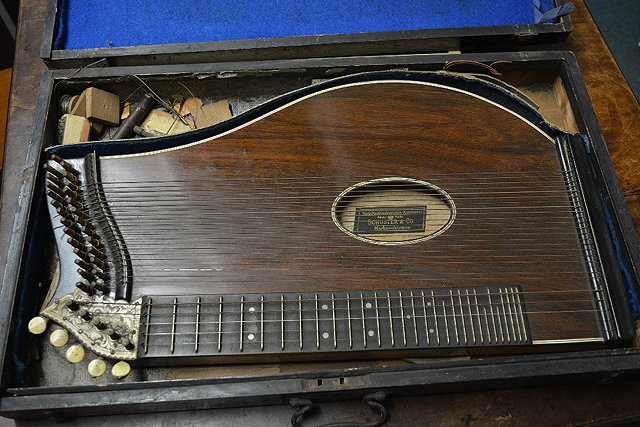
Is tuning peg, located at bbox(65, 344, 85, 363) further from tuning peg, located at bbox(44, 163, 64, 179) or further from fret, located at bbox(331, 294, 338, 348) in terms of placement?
fret, located at bbox(331, 294, 338, 348)

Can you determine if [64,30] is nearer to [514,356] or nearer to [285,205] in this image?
[285,205]

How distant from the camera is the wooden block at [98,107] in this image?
54.4 inches

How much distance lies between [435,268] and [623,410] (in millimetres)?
519

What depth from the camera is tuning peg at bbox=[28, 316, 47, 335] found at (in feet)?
3.63

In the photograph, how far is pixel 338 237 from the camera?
1188 mm

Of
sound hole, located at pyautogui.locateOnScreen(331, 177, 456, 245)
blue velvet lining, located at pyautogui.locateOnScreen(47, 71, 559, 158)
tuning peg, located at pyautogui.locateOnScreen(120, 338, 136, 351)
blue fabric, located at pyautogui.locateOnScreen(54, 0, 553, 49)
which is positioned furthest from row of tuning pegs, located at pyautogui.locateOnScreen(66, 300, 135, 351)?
blue fabric, located at pyautogui.locateOnScreen(54, 0, 553, 49)

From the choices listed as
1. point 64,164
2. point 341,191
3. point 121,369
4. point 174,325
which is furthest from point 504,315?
point 64,164

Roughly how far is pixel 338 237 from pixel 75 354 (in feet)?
1.94

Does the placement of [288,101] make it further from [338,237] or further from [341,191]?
[338,237]

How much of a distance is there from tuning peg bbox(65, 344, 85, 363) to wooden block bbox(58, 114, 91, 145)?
0.52 metres

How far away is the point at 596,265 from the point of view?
1.17 metres

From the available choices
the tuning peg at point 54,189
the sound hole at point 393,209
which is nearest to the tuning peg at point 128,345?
the tuning peg at point 54,189

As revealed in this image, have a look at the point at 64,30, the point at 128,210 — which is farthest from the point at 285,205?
the point at 64,30

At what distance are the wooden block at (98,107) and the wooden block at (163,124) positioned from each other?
0.26 feet
